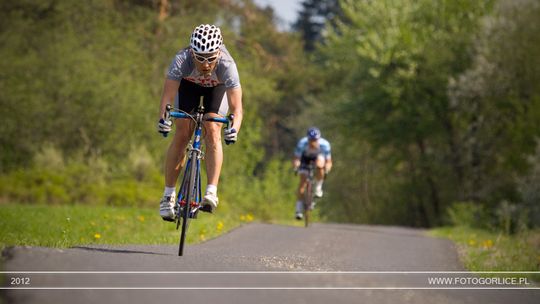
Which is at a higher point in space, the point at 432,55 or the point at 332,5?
the point at 332,5

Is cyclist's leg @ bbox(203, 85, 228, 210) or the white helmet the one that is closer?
the white helmet

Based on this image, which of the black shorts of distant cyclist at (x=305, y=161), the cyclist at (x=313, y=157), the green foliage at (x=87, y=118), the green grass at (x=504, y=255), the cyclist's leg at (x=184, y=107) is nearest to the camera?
→ the cyclist's leg at (x=184, y=107)

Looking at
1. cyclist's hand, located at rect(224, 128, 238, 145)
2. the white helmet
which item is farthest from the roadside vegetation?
the white helmet

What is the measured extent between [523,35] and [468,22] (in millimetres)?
7522

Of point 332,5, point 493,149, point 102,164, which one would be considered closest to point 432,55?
point 493,149

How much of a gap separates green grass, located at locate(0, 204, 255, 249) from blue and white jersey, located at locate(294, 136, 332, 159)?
5.92ft

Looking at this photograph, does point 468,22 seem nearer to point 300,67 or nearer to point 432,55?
point 432,55

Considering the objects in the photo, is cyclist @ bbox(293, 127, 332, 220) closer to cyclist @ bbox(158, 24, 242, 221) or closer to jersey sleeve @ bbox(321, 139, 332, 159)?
jersey sleeve @ bbox(321, 139, 332, 159)

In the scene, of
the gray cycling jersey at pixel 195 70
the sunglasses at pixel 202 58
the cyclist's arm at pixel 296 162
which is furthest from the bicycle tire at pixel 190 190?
the cyclist's arm at pixel 296 162

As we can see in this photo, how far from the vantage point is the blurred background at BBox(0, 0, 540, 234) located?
2718 centimetres

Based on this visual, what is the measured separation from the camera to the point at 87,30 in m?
33.3

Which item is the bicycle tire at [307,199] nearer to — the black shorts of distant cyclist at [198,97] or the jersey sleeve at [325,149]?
the jersey sleeve at [325,149]

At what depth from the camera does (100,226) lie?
15945 mm

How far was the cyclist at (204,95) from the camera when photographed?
9172 millimetres
